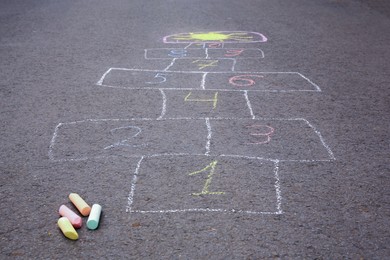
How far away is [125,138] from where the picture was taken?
477cm

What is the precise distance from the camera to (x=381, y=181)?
4020 millimetres

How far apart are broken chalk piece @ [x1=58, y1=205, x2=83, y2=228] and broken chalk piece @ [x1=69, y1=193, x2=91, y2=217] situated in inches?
2.5

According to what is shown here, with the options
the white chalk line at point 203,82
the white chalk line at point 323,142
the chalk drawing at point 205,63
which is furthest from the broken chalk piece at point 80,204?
the chalk drawing at point 205,63

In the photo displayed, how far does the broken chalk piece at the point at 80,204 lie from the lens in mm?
3547

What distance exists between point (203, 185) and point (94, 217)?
0.96m

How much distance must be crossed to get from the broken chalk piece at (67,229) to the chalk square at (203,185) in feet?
1.61

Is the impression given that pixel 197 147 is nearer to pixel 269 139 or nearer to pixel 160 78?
pixel 269 139

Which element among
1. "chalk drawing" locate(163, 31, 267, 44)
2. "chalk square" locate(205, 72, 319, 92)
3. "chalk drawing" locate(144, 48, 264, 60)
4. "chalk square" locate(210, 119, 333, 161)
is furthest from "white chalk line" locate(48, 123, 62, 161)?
"chalk drawing" locate(163, 31, 267, 44)

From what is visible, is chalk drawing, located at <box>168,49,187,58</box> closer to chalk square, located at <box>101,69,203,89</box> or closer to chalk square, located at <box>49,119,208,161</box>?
chalk square, located at <box>101,69,203,89</box>

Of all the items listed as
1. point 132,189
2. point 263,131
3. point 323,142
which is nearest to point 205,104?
point 263,131

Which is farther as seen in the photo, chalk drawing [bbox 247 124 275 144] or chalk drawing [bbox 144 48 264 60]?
chalk drawing [bbox 144 48 264 60]

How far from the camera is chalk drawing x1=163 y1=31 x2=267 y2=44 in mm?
8297

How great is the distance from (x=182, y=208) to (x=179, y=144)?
108 cm

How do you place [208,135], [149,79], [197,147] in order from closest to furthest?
[197,147], [208,135], [149,79]
